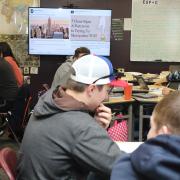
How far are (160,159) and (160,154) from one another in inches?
0.6

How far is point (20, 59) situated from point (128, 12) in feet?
6.87

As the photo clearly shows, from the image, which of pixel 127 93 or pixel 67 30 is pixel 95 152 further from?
pixel 67 30

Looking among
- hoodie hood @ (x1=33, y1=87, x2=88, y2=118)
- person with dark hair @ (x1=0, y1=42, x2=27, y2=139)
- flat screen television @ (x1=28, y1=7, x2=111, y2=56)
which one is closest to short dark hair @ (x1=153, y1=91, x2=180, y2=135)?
hoodie hood @ (x1=33, y1=87, x2=88, y2=118)

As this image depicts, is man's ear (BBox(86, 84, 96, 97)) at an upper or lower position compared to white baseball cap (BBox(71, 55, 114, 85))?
lower

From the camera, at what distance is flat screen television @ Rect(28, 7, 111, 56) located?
670cm

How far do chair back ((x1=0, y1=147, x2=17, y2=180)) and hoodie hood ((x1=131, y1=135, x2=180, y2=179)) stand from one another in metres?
0.86

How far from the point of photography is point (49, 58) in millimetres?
7004

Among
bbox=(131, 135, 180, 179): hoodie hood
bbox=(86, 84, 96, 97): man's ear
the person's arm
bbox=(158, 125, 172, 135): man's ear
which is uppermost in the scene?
bbox=(86, 84, 96, 97): man's ear

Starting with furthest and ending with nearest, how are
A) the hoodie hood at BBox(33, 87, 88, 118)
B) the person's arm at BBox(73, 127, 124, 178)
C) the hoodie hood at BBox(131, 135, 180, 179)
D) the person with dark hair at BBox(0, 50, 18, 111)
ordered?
the person with dark hair at BBox(0, 50, 18, 111), the hoodie hood at BBox(33, 87, 88, 118), the person's arm at BBox(73, 127, 124, 178), the hoodie hood at BBox(131, 135, 180, 179)

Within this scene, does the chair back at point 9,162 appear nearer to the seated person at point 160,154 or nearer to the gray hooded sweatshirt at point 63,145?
the gray hooded sweatshirt at point 63,145

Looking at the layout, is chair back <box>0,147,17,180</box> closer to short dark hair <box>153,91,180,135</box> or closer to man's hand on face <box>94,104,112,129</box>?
man's hand on face <box>94,104,112,129</box>

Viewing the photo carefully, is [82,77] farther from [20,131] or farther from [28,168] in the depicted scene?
[20,131]

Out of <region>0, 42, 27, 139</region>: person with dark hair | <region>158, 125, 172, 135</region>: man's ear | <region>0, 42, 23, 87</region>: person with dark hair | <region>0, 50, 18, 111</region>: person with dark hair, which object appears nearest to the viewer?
<region>158, 125, 172, 135</region>: man's ear

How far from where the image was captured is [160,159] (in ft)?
3.38
